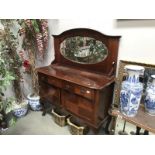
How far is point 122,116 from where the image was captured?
1.33 meters

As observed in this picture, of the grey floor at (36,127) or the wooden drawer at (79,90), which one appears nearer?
the wooden drawer at (79,90)

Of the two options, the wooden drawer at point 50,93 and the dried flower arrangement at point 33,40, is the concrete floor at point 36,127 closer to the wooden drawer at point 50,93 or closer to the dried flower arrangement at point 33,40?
the wooden drawer at point 50,93

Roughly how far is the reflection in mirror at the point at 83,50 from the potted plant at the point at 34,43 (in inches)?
12.9

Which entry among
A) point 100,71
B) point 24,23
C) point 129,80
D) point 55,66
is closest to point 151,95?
point 129,80


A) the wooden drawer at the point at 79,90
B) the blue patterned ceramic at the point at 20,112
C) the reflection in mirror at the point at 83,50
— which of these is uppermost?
the reflection in mirror at the point at 83,50

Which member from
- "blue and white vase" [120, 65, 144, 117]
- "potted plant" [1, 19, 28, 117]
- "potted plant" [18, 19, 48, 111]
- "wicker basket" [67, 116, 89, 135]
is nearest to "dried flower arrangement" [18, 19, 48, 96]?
"potted plant" [18, 19, 48, 111]

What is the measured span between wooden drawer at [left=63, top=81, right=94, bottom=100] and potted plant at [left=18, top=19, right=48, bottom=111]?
847 mm

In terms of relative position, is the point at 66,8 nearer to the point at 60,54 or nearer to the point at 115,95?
the point at 115,95

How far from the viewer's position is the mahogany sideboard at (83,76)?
5.28ft

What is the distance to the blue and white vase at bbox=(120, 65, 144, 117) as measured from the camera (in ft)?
4.03

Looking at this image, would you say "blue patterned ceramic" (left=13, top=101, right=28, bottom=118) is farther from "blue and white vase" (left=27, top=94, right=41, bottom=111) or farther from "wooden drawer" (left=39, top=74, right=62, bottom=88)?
"wooden drawer" (left=39, top=74, right=62, bottom=88)

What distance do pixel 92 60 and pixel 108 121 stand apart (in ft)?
2.60

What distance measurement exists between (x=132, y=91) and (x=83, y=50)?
0.97m

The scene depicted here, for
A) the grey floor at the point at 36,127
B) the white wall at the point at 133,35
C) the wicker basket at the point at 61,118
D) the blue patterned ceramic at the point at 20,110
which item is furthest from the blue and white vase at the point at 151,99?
the blue patterned ceramic at the point at 20,110
